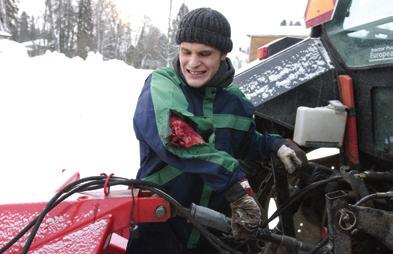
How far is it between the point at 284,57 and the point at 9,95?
362 inches

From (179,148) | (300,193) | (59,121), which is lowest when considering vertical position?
(59,121)

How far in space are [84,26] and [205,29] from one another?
48.8 metres

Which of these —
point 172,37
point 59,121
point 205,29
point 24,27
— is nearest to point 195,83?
point 205,29

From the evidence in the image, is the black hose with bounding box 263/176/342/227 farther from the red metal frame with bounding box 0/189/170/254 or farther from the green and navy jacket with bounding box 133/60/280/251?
the red metal frame with bounding box 0/189/170/254

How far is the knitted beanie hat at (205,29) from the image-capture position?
80.2 inches

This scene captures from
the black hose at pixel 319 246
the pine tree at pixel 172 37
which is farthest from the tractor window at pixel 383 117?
the pine tree at pixel 172 37

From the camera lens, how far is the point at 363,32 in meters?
2.73

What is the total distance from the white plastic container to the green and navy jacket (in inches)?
7.6

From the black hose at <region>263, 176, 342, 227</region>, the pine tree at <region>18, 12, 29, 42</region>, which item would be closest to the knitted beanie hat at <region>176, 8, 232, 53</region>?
the black hose at <region>263, 176, 342, 227</region>

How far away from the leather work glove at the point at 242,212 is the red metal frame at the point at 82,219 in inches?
10.3

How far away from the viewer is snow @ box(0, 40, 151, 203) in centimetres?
642

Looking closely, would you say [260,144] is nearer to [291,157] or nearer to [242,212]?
[291,157]

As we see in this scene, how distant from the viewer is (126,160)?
7.34 meters

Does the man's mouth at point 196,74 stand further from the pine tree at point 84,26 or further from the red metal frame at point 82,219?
the pine tree at point 84,26
